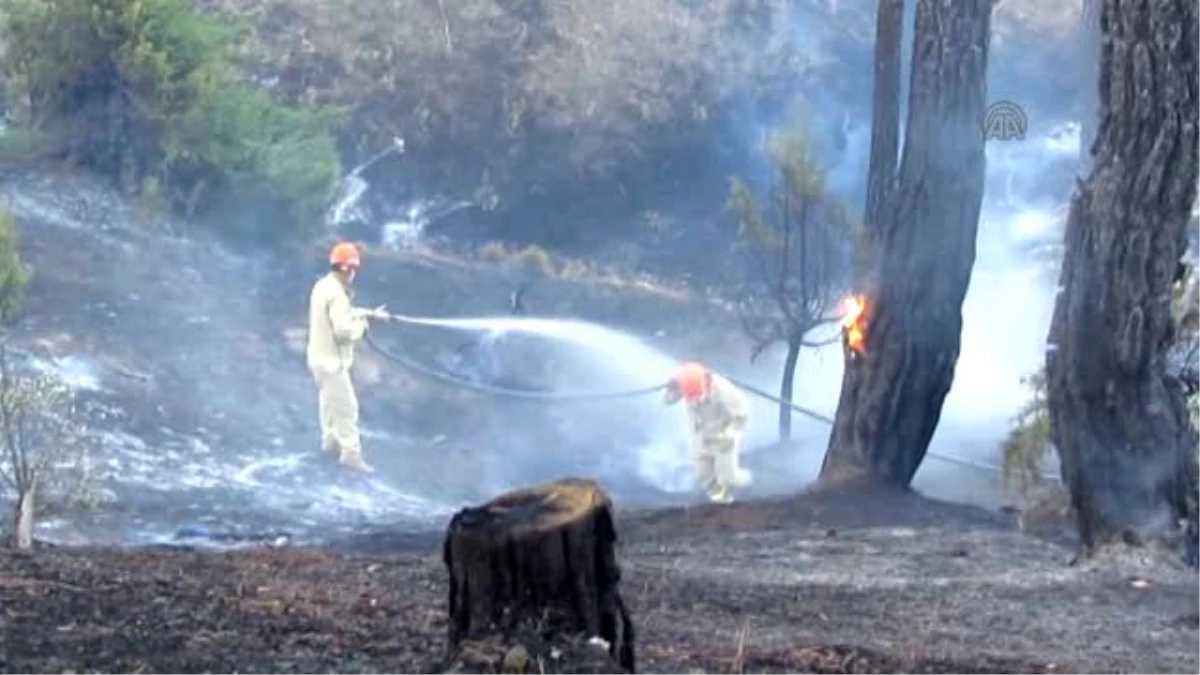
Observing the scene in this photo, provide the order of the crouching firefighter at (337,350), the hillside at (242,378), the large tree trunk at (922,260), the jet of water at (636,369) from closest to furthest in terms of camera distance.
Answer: the large tree trunk at (922,260) < the hillside at (242,378) < the crouching firefighter at (337,350) < the jet of water at (636,369)

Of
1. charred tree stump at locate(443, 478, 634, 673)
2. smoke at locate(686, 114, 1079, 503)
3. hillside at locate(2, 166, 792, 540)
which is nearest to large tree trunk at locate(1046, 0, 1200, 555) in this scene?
charred tree stump at locate(443, 478, 634, 673)

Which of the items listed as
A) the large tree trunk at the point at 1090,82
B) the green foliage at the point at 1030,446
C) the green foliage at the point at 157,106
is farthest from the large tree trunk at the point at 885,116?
the green foliage at the point at 157,106

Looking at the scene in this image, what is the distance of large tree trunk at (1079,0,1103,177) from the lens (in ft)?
37.6

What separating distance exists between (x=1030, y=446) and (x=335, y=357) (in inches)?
225

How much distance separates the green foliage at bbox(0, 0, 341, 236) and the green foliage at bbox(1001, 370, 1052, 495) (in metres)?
8.39

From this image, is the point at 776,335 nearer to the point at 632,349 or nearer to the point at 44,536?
the point at 632,349

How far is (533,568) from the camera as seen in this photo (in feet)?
17.1

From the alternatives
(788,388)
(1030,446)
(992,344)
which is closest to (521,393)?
(788,388)

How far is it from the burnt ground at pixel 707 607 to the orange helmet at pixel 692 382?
14.2 ft

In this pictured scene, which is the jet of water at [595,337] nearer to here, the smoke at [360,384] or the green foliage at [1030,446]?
the smoke at [360,384]

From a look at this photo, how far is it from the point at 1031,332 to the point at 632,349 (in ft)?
16.9

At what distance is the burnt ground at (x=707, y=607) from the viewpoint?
6.65 m

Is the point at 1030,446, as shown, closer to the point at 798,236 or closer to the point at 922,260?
the point at 922,260

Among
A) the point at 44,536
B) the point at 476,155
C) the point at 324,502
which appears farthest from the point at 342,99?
the point at 44,536
